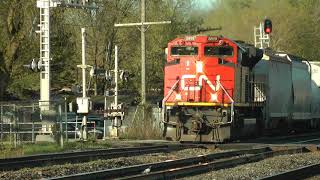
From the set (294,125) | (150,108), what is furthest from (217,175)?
(294,125)

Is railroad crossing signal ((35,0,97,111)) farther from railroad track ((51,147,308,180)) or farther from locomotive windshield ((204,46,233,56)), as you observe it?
railroad track ((51,147,308,180))

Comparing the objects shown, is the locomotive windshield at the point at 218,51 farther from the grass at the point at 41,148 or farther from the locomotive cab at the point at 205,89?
the grass at the point at 41,148

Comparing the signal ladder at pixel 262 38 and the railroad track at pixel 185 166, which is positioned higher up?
the signal ladder at pixel 262 38

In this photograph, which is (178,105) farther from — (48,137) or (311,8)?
(311,8)

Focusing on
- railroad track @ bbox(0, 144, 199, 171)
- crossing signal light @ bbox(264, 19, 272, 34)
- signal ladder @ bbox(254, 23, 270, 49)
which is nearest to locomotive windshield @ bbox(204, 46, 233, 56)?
railroad track @ bbox(0, 144, 199, 171)

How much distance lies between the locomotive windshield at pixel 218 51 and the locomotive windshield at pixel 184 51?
448 mm

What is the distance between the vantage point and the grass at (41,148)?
1970 centimetres

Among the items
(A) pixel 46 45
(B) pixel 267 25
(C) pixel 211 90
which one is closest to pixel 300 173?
(C) pixel 211 90

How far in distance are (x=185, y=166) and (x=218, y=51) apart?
8581 mm

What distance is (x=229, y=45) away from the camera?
22250mm

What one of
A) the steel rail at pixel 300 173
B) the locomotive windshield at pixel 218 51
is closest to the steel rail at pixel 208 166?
the steel rail at pixel 300 173

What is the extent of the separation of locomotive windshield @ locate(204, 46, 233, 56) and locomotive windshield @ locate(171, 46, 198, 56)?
0.45 meters

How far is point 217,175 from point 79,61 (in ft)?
114

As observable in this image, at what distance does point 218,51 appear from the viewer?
74.1ft
